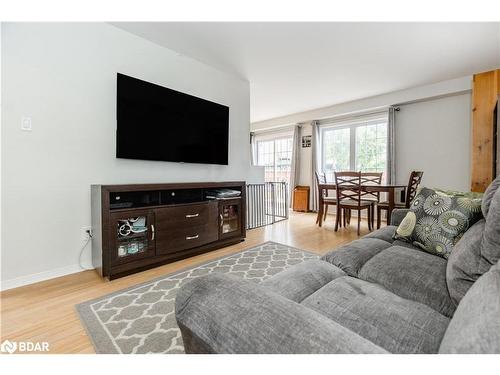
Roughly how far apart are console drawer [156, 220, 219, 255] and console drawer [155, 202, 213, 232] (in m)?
0.04

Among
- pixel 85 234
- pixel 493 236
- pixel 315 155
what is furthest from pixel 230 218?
pixel 315 155

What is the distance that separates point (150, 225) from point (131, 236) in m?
0.17

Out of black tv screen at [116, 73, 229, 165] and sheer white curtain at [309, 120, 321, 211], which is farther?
sheer white curtain at [309, 120, 321, 211]

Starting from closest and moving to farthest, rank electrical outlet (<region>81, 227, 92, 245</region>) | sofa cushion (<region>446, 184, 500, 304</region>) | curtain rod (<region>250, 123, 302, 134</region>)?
sofa cushion (<region>446, 184, 500, 304</region>), electrical outlet (<region>81, 227, 92, 245</region>), curtain rod (<region>250, 123, 302, 134</region>)

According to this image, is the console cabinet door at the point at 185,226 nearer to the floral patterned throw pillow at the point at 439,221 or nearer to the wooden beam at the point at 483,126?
the floral patterned throw pillow at the point at 439,221

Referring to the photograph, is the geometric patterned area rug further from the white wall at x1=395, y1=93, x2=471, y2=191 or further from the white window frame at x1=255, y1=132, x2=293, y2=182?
the white window frame at x1=255, y1=132, x2=293, y2=182

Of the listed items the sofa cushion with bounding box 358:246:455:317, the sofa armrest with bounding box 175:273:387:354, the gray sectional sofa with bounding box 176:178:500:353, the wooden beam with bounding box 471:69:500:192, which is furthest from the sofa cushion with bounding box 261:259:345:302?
the wooden beam with bounding box 471:69:500:192

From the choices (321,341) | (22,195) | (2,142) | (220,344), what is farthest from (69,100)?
(321,341)

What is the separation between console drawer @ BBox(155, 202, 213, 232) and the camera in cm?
221

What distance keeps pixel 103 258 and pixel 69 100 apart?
1360 millimetres

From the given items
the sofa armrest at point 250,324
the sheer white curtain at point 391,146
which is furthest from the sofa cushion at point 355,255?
the sheer white curtain at point 391,146

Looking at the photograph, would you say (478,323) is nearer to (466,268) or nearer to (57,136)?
(466,268)

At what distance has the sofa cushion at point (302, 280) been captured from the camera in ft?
3.13

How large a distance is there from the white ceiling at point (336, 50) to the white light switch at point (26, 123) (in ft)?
3.88
